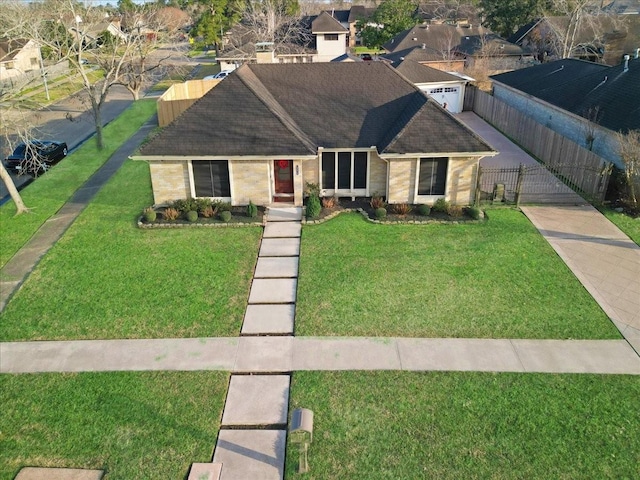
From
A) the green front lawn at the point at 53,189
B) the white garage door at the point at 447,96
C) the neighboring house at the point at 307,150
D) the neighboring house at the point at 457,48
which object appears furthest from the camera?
the neighboring house at the point at 457,48

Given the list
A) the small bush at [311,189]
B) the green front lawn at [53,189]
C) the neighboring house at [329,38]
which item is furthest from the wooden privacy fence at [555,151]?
the neighboring house at [329,38]

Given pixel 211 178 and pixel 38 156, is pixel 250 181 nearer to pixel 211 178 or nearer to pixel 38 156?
pixel 211 178

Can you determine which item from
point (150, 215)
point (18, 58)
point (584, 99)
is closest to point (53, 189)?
point (150, 215)

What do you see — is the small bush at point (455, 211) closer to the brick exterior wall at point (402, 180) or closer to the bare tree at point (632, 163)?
the brick exterior wall at point (402, 180)

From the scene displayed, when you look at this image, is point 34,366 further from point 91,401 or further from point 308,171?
point 308,171

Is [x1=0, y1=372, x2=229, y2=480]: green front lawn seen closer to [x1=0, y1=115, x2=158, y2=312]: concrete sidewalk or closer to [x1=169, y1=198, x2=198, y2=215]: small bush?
[x1=0, y1=115, x2=158, y2=312]: concrete sidewalk
